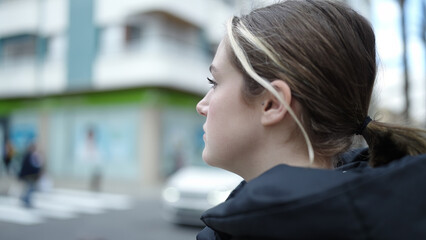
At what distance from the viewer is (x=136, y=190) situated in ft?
46.9

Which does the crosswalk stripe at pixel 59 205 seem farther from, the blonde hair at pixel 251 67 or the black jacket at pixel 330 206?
the black jacket at pixel 330 206

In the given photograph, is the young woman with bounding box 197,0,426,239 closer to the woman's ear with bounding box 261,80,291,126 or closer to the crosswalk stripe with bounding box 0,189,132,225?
the woman's ear with bounding box 261,80,291,126

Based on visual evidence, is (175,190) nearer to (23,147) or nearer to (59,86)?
(59,86)

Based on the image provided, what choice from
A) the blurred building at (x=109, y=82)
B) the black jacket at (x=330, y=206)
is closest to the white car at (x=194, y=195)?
the black jacket at (x=330, y=206)

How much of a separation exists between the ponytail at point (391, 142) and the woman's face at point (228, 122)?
30 centimetres

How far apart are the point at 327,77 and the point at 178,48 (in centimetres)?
1571

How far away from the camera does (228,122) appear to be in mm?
969

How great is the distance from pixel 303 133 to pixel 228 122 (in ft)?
0.60

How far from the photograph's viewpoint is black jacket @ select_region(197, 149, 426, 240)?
687mm

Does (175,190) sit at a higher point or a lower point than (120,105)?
lower

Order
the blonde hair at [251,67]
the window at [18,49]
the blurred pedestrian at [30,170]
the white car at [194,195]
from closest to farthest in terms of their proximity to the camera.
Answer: the blonde hair at [251,67] → the white car at [194,195] → the blurred pedestrian at [30,170] → the window at [18,49]

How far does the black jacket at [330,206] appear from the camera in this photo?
69 centimetres

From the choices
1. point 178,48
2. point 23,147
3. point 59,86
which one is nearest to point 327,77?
point 178,48

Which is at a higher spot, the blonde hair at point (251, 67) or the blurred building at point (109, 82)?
the blurred building at point (109, 82)
